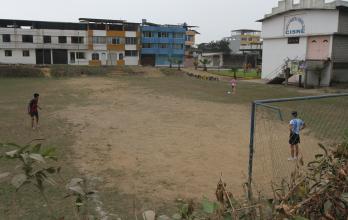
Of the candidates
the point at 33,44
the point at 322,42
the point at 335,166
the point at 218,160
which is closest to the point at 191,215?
the point at 335,166

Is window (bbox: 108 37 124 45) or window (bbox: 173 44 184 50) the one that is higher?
window (bbox: 108 37 124 45)

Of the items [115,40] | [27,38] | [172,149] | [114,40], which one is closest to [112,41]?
[114,40]

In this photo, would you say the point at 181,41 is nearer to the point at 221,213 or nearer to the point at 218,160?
the point at 218,160

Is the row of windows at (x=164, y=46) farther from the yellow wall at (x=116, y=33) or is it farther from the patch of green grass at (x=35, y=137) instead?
the patch of green grass at (x=35, y=137)

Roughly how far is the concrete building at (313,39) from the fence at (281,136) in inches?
611

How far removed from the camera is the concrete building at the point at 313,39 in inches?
1348

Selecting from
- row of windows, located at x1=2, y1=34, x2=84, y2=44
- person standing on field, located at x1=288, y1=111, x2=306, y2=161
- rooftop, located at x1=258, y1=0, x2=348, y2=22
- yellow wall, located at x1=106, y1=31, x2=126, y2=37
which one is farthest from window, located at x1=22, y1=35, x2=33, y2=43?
person standing on field, located at x1=288, y1=111, x2=306, y2=161

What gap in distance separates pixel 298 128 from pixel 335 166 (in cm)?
809

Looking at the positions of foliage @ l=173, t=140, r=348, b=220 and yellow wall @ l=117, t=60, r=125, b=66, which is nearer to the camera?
foliage @ l=173, t=140, r=348, b=220

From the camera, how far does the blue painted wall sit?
216 feet

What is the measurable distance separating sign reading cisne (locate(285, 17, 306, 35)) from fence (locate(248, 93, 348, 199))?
1877 centimetres

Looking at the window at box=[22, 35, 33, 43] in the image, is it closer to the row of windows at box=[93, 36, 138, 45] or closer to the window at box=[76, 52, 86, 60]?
the window at box=[76, 52, 86, 60]

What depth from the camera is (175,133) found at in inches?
583

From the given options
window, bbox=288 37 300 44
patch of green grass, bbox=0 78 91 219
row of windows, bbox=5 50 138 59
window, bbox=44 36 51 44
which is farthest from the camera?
window, bbox=44 36 51 44
